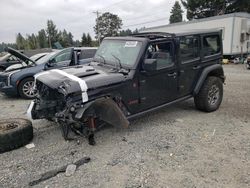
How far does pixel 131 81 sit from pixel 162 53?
103 centimetres

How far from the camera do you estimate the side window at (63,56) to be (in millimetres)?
8516

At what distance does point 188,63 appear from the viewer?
5453mm

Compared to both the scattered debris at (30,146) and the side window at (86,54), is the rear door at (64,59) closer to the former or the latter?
the side window at (86,54)

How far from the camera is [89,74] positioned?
4387mm

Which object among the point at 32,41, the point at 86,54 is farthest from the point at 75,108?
the point at 32,41

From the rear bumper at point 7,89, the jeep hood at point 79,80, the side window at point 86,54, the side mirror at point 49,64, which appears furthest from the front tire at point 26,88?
the jeep hood at point 79,80

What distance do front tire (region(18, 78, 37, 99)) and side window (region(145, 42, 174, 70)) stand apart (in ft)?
15.0

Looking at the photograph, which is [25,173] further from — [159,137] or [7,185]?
[159,137]

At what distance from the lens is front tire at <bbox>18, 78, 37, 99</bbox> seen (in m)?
7.91

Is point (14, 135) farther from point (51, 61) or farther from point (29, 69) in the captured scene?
point (51, 61)

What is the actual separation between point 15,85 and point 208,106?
5741 millimetres

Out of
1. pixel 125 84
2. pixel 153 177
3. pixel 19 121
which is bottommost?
pixel 153 177

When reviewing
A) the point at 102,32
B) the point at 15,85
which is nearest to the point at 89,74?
the point at 15,85

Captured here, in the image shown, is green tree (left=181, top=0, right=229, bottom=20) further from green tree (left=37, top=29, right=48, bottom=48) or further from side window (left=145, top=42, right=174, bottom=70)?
green tree (left=37, top=29, right=48, bottom=48)
